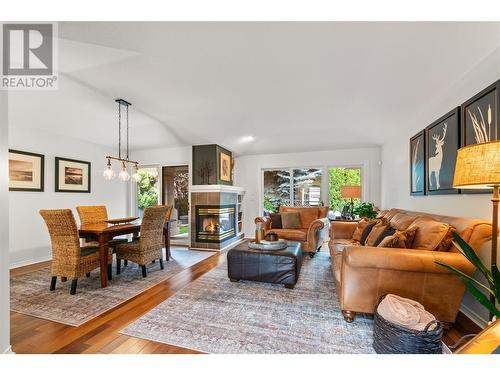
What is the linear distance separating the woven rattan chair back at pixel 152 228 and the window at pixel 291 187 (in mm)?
3331

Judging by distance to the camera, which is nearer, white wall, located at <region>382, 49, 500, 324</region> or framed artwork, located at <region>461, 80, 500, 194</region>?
framed artwork, located at <region>461, 80, 500, 194</region>

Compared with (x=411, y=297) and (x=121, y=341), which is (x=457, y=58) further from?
(x=121, y=341)

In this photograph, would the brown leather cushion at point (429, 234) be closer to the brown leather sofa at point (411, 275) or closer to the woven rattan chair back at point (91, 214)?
the brown leather sofa at point (411, 275)

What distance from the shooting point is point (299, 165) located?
567 cm

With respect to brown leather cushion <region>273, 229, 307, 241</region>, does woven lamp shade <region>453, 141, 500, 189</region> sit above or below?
above

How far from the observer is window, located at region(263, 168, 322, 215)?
5.65 metres

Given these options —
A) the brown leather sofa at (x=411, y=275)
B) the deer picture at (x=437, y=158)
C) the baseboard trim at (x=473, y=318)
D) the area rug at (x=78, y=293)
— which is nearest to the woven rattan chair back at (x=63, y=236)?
the area rug at (x=78, y=293)

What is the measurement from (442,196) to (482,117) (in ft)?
3.15

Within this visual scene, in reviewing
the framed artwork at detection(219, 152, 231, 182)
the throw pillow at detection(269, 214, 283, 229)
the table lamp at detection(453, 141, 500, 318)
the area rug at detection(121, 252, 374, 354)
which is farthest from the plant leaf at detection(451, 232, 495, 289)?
the framed artwork at detection(219, 152, 231, 182)

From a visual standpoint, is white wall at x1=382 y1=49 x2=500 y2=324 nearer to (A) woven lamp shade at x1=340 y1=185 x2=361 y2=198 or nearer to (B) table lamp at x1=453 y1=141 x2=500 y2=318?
(A) woven lamp shade at x1=340 y1=185 x2=361 y2=198

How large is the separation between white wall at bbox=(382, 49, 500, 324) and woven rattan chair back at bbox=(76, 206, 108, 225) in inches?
185

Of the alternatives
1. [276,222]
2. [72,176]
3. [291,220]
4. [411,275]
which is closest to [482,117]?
[411,275]

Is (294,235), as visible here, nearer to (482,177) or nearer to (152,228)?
(152,228)
